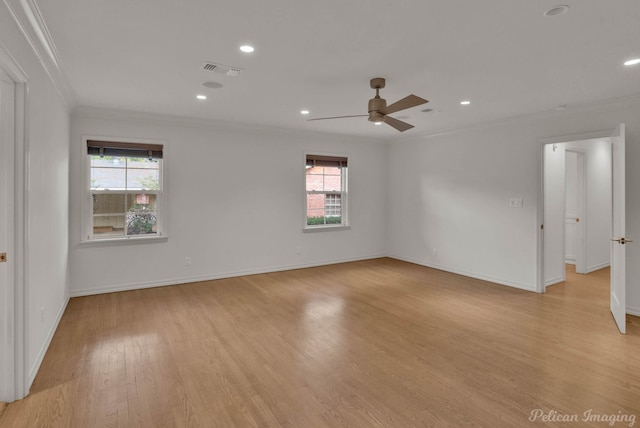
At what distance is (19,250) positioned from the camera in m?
2.26

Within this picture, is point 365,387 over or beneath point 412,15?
beneath

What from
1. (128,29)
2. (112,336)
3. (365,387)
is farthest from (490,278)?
(128,29)

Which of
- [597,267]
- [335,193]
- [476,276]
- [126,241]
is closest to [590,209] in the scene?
[597,267]

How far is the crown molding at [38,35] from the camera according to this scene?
80.3 inches

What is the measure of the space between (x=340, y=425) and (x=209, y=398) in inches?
35.8

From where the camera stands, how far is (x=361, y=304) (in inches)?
171

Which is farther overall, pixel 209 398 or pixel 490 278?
pixel 490 278

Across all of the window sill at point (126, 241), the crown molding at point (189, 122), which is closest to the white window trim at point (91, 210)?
the window sill at point (126, 241)

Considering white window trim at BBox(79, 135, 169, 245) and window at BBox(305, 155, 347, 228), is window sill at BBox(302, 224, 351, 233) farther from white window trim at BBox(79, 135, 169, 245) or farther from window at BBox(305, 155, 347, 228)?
white window trim at BBox(79, 135, 169, 245)

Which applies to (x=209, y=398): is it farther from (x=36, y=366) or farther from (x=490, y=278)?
(x=490, y=278)

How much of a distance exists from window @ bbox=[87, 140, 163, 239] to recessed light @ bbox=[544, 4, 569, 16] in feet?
15.6

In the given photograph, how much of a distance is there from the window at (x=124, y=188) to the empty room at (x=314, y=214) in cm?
3

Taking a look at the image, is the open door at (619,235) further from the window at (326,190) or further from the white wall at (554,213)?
the window at (326,190)

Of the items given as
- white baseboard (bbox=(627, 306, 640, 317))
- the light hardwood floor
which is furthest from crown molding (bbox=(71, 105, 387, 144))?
white baseboard (bbox=(627, 306, 640, 317))
